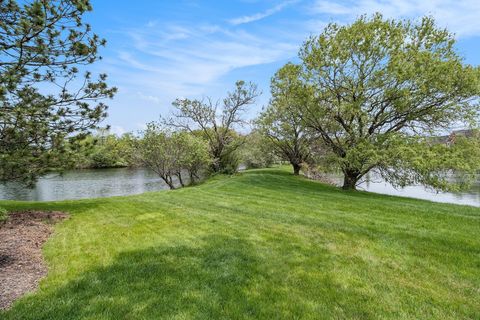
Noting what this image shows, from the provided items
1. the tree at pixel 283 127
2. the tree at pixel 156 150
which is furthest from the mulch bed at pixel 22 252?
the tree at pixel 283 127

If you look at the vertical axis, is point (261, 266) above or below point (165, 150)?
below

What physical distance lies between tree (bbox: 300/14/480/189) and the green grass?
3889 mm

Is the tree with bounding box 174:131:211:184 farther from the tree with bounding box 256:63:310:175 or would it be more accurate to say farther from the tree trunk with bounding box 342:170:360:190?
the tree trunk with bounding box 342:170:360:190

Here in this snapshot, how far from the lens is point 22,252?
5.15 meters

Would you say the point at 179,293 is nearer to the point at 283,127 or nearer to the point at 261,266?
the point at 261,266

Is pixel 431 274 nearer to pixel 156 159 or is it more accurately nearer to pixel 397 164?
pixel 397 164

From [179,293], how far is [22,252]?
3429 millimetres

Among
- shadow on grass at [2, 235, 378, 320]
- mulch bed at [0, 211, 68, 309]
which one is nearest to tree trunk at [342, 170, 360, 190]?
shadow on grass at [2, 235, 378, 320]

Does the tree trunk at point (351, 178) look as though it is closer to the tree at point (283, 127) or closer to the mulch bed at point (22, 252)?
the tree at point (283, 127)

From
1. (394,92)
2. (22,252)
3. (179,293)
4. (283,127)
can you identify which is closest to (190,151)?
(283,127)

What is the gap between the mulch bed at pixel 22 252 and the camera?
3938 millimetres

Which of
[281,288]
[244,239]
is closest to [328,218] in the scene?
[244,239]

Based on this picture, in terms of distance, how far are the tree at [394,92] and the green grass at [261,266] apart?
389 centimetres

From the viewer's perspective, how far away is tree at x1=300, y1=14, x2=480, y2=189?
11.8m
